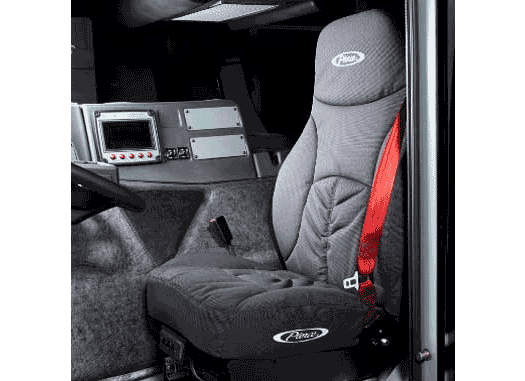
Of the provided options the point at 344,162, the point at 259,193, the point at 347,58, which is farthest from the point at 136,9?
the point at 344,162

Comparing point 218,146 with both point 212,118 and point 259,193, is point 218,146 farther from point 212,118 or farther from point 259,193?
point 259,193

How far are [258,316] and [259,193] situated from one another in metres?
0.85

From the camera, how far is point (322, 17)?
8.52ft

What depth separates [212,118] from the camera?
7.63ft

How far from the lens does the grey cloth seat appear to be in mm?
1455

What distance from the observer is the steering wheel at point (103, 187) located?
1.44 m

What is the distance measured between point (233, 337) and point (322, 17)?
152 centimetres

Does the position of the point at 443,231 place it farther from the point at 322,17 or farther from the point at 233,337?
the point at 322,17

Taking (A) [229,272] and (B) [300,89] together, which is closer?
(A) [229,272]

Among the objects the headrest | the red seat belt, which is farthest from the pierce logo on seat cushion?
the headrest

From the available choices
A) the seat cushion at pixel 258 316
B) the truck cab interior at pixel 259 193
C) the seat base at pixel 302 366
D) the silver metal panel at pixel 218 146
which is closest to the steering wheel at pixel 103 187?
the truck cab interior at pixel 259 193

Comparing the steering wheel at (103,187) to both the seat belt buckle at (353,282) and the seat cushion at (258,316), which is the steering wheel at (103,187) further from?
the seat belt buckle at (353,282)
